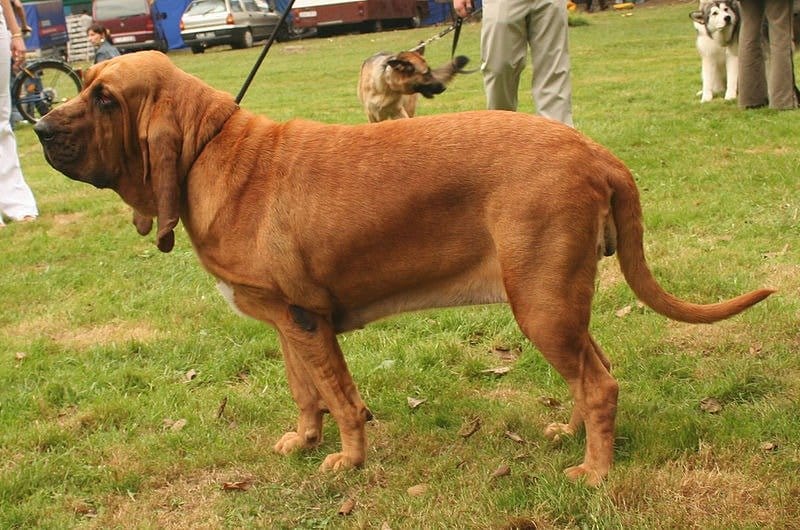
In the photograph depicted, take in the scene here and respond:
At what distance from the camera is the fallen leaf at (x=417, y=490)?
359cm

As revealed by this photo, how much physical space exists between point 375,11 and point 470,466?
113 feet

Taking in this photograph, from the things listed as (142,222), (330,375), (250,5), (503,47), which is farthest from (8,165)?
(250,5)

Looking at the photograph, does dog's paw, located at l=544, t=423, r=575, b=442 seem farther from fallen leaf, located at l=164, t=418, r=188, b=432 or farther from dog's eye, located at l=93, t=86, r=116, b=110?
dog's eye, located at l=93, t=86, r=116, b=110

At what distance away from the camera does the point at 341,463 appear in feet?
12.6

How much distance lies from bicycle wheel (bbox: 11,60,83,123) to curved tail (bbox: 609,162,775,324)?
13832mm

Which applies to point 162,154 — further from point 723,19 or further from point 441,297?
point 723,19

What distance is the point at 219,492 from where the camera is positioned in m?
3.80

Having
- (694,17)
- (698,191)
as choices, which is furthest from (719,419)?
(694,17)

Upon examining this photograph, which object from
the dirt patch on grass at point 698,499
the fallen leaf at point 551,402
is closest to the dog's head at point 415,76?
the fallen leaf at point 551,402

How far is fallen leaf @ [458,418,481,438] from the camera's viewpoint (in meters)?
4.12

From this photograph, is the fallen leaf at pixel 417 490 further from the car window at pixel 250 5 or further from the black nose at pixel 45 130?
the car window at pixel 250 5

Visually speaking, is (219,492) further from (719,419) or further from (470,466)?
(719,419)

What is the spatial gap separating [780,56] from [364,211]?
8971 mm

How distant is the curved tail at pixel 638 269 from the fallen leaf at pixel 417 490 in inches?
45.2
